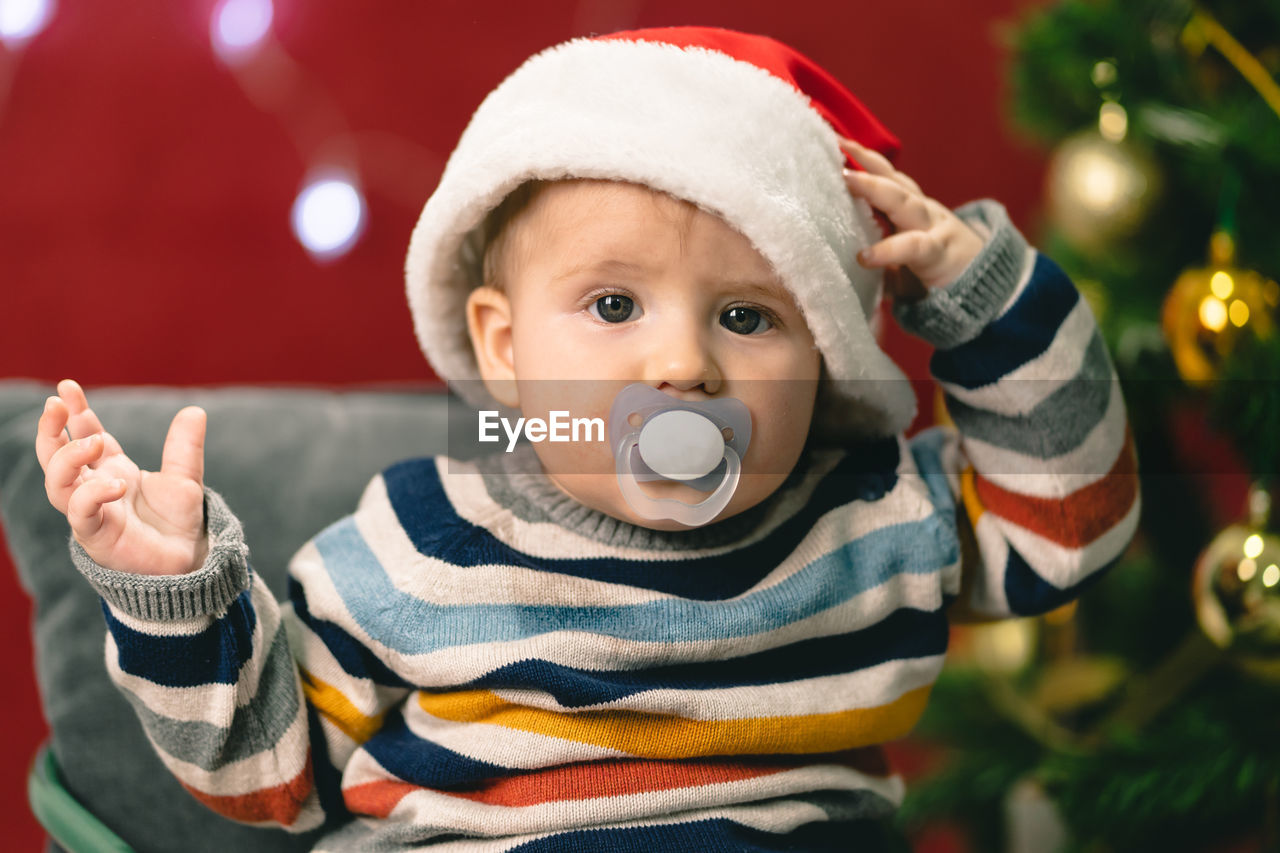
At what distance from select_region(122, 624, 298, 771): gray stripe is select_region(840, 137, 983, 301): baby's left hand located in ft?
1.42

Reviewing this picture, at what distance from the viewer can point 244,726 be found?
0.56 m

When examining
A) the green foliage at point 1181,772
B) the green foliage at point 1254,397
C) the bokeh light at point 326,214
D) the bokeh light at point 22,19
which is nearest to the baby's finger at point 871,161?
the green foliage at point 1254,397

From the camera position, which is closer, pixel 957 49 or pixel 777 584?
pixel 777 584

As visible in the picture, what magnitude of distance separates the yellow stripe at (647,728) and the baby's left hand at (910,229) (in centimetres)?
29

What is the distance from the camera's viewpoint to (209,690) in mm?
534

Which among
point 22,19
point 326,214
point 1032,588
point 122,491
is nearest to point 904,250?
point 1032,588

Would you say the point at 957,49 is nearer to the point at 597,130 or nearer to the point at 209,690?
the point at 597,130

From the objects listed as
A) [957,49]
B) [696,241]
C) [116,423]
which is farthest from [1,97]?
[957,49]

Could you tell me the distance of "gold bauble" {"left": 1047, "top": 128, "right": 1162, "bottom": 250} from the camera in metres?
0.85

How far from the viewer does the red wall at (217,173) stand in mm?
1035

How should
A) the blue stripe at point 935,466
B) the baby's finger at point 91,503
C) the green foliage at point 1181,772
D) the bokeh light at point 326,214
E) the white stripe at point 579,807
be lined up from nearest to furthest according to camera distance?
the baby's finger at point 91,503 < the white stripe at point 579,807 < the blue stripe at point 935,466 < the green foliage at point 1181,772 < the bokeh light at point 326,214

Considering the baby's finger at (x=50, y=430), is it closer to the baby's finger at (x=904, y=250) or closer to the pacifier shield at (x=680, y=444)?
the pacifier shield at (x=680, y=444)

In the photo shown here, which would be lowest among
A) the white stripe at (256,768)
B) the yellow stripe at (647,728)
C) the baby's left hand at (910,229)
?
the white stripe at (256,768)

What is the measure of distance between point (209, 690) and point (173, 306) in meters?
0.68
